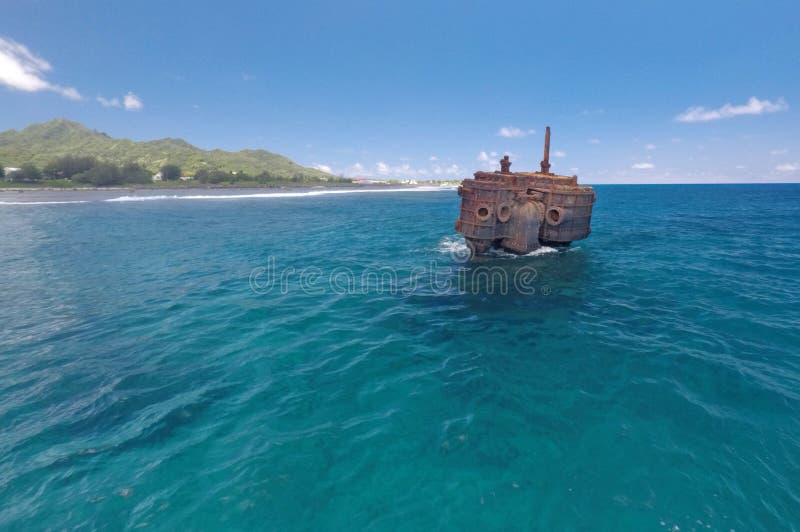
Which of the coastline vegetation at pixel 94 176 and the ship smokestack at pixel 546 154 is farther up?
the coastline vegetation at pixel 94 176

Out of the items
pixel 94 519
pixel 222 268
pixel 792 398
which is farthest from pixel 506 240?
pixel 94 519

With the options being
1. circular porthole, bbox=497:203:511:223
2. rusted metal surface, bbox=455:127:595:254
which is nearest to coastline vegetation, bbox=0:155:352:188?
rusted metal surface, bbox=455:127:595:254

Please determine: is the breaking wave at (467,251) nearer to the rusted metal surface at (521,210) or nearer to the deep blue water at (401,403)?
the rusted metal surface at (521,210)

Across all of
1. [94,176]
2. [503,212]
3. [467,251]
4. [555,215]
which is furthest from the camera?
[94,176]

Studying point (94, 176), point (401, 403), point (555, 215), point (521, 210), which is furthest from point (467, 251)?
point (94, 176)

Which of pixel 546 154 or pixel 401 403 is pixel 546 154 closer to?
pixel 546 154

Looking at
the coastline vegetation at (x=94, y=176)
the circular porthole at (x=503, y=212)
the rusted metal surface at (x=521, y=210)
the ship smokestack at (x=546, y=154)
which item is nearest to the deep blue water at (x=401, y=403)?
the rusted metal surface at (x=521, y=210)
